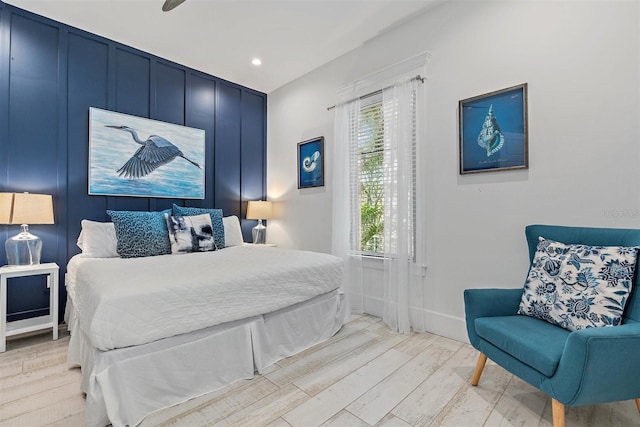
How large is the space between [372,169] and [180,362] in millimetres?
2382

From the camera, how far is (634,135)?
180cm

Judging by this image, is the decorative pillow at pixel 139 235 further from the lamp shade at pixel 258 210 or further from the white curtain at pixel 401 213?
the white curtain at pixel 401 213

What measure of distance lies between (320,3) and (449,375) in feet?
10.2

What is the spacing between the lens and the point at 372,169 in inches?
125

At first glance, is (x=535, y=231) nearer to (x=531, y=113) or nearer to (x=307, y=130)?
(x=531, y=113)

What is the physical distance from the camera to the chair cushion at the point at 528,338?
4.55ft

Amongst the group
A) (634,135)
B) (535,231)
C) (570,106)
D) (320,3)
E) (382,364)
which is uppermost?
(320,3)

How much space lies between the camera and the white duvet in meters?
1.51

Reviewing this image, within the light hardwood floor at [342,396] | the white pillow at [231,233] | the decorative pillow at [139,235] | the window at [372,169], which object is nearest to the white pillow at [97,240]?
the decorative pillow at [139,235]

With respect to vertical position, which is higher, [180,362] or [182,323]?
[182,323]

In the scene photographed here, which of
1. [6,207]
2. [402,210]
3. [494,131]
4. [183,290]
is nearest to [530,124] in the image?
[494,131]

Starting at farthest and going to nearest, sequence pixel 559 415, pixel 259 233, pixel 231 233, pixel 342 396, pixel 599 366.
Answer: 1. pixel 259 233
2. pixel 231 233
3. pixel 342 396
4. pixel 559 415
5. pixel 599 366

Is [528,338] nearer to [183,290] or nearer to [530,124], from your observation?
[530,124]

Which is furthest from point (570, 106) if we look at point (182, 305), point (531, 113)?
point (182, 305)
